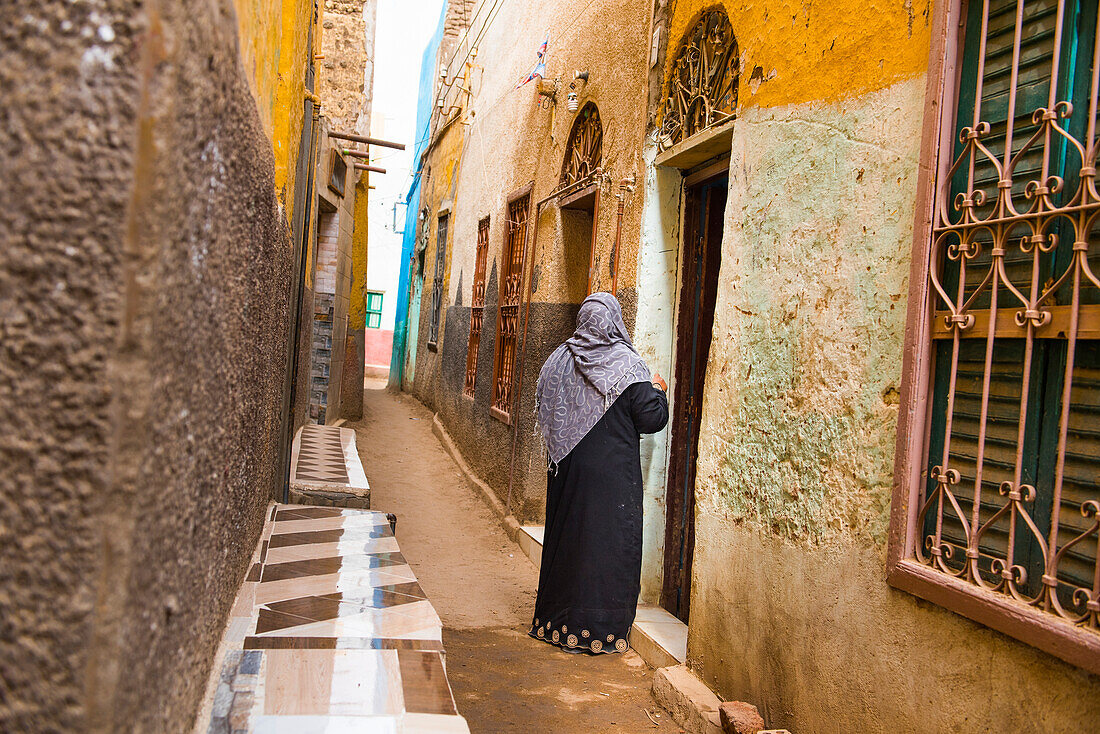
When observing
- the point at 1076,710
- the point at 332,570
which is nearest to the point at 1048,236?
the point at 1076,710

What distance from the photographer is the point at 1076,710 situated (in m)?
1.63

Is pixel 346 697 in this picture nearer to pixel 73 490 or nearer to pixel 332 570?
pixel 332 570

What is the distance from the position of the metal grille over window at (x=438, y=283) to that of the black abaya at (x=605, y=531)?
24.2ft

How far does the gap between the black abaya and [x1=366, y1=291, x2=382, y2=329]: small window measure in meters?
24.4

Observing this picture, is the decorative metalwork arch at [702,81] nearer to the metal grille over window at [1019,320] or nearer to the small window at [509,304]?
the metal grille over window at [1019,320]

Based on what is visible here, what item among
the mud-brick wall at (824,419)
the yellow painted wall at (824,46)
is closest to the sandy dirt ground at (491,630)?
the mud-brick wall at (824,419)

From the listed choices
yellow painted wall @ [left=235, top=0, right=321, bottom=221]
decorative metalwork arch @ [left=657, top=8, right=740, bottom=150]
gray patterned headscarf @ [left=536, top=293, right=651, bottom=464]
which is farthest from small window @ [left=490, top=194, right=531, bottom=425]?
yellow painted wall @ [left=235, top=0, right=321, bottom=221]

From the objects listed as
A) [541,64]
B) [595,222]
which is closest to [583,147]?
[595,222]

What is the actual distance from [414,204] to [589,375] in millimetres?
12764

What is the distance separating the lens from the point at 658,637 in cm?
375

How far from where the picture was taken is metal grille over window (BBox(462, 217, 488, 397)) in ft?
27.7

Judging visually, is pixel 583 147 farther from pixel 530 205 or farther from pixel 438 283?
pixel 438 283

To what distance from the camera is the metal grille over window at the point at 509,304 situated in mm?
6938

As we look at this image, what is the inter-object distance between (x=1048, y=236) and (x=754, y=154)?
1.45 m
